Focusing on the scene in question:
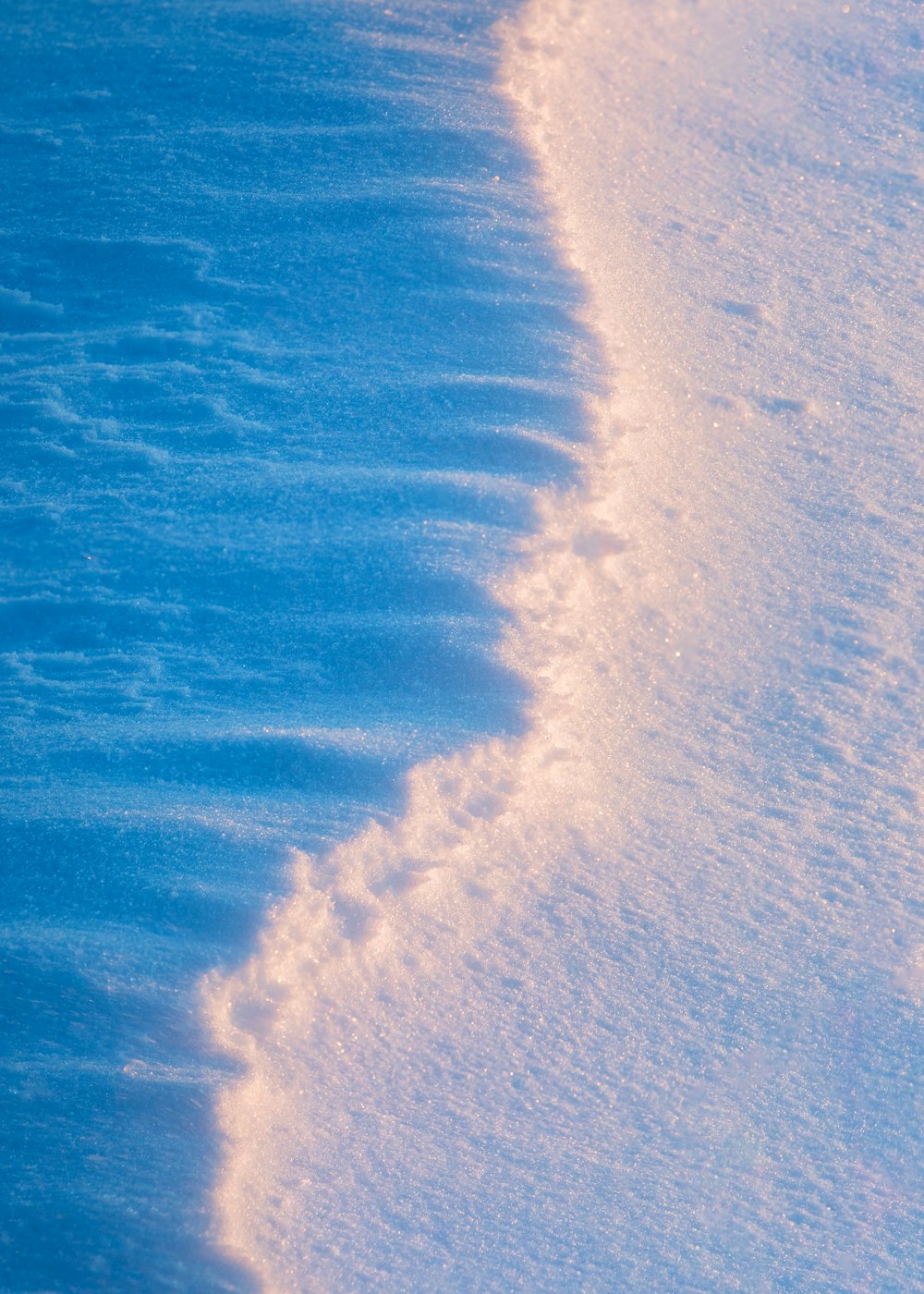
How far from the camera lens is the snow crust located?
1.28 m

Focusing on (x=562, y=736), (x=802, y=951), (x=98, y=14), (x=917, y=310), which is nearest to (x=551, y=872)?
(x=562, y=736)

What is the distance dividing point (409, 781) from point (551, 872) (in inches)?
11.0

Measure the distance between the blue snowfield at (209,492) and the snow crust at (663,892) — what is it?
10 centimetres

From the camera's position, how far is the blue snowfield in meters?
1.31

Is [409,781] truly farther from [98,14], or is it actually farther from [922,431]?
[98,14]

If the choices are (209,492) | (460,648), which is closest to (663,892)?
(460,648)

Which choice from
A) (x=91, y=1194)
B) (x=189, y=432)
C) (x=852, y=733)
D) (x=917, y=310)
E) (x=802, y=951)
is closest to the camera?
(x=91, y=1194)

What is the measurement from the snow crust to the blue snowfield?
101mm

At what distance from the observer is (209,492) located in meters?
1.66

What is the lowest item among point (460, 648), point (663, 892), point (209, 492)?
point (663, 892)

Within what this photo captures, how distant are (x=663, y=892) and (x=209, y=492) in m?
1.09

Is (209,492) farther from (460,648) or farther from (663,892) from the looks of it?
(663,892)

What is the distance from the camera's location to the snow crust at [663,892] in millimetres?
1284

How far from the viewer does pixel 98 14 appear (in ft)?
6.81
